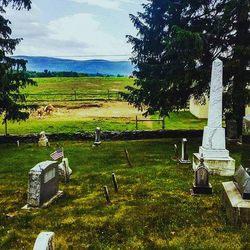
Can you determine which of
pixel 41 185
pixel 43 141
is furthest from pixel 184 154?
pixel 43 141

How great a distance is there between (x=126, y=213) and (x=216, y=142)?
5343 mm

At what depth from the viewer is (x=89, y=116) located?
3578 cm

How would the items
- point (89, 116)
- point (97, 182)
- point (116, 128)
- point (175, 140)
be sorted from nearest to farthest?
point (97, 182), point (175, 140), point (116, 128), point (89, 116)

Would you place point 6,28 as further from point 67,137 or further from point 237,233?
point 237,233

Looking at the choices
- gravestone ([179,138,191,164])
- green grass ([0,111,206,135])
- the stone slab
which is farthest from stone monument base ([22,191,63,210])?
green grass ([0,111,206,135])

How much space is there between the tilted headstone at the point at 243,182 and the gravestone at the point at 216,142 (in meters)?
4.11

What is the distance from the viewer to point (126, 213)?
9.80 m

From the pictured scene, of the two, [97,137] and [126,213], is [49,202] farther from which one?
[97,137]

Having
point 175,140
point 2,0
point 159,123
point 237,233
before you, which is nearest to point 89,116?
point 159,123

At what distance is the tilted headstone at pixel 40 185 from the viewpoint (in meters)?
10.5

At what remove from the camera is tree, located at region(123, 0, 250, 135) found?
18328 mm

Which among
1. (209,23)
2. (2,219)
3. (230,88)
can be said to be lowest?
(2,219)

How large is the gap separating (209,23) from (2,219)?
1437 centimetres

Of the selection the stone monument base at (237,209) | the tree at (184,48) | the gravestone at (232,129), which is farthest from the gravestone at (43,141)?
the stone monument base at (237,209)
